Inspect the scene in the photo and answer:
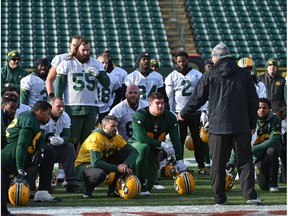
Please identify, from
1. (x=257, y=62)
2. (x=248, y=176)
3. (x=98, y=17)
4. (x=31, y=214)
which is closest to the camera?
(x=31, y=214)

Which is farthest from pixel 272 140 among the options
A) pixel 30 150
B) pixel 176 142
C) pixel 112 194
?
pixel 30 150

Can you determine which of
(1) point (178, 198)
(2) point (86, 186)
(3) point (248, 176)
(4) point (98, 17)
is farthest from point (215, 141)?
(4) point (98, 17)

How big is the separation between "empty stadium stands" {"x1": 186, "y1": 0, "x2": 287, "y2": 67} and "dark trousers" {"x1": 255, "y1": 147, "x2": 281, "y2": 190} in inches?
472

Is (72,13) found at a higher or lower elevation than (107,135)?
higher

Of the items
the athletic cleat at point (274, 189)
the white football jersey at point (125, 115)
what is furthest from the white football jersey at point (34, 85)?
the athletic cleat at point (274, 189)

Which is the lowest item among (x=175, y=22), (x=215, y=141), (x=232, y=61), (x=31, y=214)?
(x=31, y=214)

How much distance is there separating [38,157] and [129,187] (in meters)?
0.83

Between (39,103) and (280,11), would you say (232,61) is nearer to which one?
(39,103)

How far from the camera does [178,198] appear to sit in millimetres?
6543

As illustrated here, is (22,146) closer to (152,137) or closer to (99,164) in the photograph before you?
(99,164)

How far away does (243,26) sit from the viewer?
20672 mm

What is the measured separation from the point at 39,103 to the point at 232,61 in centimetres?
165

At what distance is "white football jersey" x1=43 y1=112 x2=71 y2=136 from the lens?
7.36 meters

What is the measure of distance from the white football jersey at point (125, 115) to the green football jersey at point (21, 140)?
1456 mm
